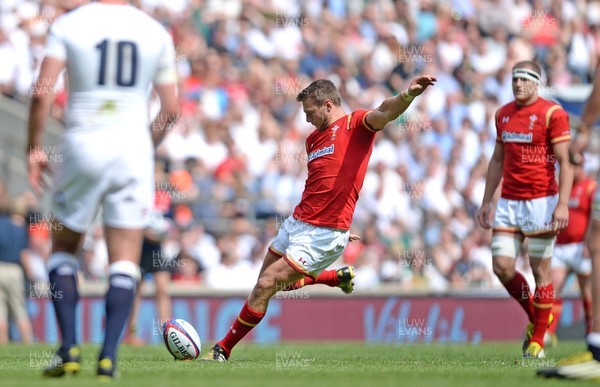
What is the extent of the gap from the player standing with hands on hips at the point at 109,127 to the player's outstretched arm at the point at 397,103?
7.03ft

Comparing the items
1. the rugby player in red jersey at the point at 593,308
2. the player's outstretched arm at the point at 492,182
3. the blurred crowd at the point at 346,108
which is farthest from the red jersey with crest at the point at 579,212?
the rugby player in red jersey at the point at 593,308

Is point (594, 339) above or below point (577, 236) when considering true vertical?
below

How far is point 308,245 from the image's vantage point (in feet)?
32.8

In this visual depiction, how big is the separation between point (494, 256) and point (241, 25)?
40.3ft

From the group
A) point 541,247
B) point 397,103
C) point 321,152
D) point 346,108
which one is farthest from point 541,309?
point 346,108

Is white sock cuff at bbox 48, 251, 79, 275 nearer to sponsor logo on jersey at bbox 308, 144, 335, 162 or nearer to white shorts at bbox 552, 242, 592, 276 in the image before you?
sponsor logo on jersey at bbox 308, 144, 335, 162

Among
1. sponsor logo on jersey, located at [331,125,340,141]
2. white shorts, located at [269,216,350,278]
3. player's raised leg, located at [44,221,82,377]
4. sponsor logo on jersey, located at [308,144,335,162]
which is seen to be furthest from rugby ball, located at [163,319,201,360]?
player's raised leg, located at [44,221,82,377]

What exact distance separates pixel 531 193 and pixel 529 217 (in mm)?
229

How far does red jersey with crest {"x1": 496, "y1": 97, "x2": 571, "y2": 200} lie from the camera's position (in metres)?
11.0

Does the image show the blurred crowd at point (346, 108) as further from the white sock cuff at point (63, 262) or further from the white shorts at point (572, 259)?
the white sock cuff at point (63, 262)

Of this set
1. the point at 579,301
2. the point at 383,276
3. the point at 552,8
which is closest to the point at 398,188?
the point at 383,276

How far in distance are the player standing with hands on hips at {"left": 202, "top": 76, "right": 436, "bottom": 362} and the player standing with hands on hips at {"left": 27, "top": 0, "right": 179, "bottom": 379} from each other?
256 centimetres

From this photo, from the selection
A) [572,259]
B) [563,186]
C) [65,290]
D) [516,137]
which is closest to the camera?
[65,290]

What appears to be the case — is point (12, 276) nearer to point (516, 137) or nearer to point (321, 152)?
point (321, 152)
